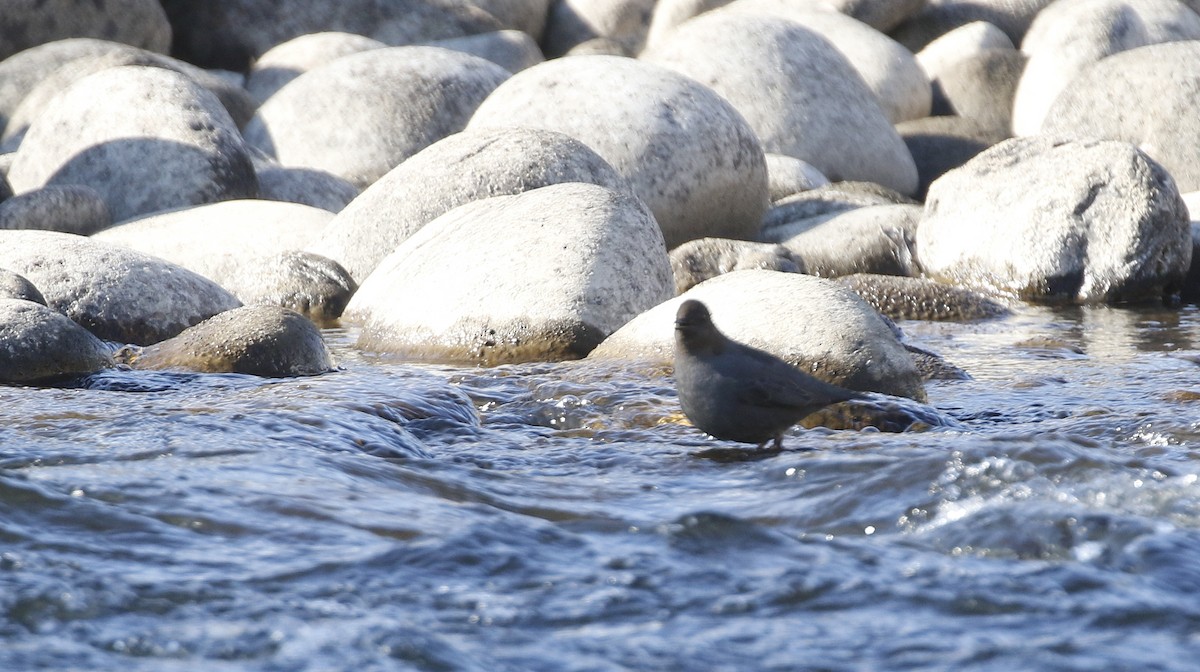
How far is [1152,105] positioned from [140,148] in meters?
9.27

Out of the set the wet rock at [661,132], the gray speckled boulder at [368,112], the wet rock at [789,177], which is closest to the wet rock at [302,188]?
the gray speckled boulder at [368,112]

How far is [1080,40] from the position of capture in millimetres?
17516

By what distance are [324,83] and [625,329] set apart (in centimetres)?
748

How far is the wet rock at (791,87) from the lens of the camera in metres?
13.9

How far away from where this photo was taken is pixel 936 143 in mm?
16328

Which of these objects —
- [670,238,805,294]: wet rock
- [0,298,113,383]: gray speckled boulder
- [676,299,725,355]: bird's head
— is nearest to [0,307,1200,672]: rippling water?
[676,299,725,355]: bird's head

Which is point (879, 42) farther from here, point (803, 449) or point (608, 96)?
point (803, 449)

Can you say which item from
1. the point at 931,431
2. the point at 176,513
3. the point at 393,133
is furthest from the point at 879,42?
the point at 176,513

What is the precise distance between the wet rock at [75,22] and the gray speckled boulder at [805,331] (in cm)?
1292

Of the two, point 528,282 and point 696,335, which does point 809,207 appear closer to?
point 528,282

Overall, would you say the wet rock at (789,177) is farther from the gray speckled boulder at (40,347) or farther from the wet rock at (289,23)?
the wet rock at (289,23)

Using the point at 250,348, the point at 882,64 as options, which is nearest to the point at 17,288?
the point at 250,348

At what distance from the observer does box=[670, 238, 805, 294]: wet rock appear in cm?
1015

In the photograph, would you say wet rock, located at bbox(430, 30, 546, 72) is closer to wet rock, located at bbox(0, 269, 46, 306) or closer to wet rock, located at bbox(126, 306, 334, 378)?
wet rock, located at bbox(0, 269, 46, 306)
